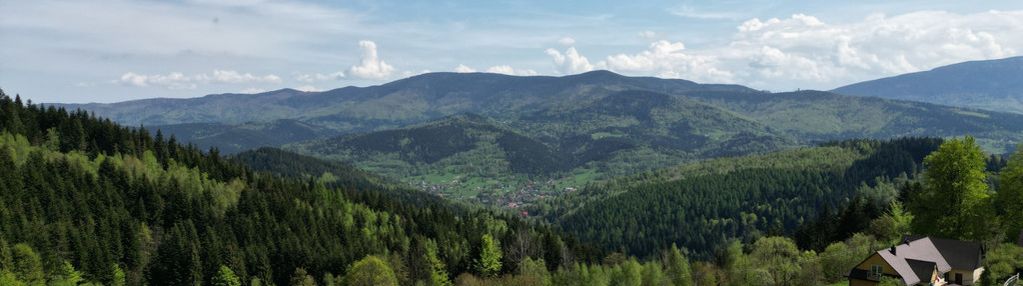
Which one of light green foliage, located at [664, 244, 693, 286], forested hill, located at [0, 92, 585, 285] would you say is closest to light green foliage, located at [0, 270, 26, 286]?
forested hill, located at [0, 92, 585, 285]

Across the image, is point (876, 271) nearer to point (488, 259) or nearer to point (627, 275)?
point (627, 275)

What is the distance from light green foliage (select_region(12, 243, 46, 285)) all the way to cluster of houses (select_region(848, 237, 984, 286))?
129 m

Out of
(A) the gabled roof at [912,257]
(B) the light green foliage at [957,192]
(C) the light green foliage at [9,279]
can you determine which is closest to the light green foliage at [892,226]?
(B) the light green foliage at [957,192]

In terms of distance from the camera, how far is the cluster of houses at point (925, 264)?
7294cm

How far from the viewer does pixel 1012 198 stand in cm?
7906

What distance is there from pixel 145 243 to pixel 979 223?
496 ft

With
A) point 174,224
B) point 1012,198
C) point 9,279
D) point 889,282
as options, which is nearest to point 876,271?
point 889,282

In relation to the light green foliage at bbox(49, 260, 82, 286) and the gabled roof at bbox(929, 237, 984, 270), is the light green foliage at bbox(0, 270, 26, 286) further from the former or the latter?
the gabled roof at bbox(929, 237, 984, 270)

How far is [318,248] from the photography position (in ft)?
499

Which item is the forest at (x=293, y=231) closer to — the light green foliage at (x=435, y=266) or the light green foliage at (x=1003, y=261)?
the light green foliage at (x=1003, y=261)

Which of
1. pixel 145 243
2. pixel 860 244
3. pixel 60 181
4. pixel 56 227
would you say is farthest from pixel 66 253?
pixel 860 244

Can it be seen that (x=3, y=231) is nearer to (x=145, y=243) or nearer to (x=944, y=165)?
(x=145, y=243)

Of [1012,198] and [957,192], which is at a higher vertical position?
[957,192]

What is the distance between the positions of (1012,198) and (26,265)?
149m
